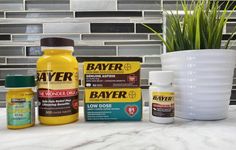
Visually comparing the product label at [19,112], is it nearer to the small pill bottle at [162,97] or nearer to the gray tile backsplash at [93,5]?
A: the small pill bottle at [162,97]

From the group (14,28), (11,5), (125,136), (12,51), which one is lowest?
(125,136)

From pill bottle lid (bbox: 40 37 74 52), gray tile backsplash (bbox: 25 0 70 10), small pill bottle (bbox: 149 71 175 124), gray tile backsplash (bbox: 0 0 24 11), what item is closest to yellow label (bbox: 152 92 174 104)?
small pill bottle (bbox: 149 71 175 124)

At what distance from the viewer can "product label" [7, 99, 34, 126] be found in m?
0.42

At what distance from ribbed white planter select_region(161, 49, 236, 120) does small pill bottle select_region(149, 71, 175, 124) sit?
5cm

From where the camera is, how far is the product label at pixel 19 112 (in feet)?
1.38

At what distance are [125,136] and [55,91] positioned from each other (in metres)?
0.19

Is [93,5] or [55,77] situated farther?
[93,5]

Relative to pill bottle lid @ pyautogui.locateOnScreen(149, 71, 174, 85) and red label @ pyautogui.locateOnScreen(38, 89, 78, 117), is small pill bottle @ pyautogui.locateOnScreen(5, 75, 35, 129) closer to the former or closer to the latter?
red label @ pyautogui.locateOnScreen(38, 89, 78, 117)

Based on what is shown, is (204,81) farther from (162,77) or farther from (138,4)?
(138,4)

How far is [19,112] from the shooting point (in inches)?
16.6

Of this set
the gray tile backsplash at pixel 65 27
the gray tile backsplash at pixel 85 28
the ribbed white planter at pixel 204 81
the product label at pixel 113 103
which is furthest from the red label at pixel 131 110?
the gray tile backsplash at pixel 65 27

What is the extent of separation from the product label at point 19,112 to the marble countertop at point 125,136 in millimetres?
20

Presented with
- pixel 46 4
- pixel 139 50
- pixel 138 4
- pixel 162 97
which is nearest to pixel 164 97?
pixel 162 97

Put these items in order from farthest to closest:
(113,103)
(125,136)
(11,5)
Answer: (11,5) < (113,103) < (125,136)
